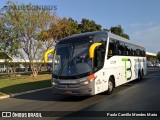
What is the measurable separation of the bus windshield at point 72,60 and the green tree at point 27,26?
21.7m

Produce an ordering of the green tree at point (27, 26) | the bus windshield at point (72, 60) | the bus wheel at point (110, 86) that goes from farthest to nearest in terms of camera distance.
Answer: the green tree at point (27, 26) → the bus wheel at point (110, 86) → the bus windshield at point (72, 60)

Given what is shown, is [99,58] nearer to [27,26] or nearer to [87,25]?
[27,26]

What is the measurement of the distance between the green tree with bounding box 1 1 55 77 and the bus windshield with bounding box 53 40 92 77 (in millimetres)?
21711

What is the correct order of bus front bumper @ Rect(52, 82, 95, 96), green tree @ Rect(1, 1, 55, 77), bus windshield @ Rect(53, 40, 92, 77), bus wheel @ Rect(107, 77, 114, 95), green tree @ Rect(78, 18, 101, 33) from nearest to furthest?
bus front bumper @ Rect(52, 82, 95, 96), bus windshield @ Rect(53, 40, 92, 77), bus wheel @ Rect(107, 77, 114, 95), green tree @ Rect(1, 1, 55, 77), green tree @ Rect(78, 18, 101, 33)

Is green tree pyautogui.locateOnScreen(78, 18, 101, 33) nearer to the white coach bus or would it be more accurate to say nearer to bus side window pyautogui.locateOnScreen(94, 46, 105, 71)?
the white coach bus

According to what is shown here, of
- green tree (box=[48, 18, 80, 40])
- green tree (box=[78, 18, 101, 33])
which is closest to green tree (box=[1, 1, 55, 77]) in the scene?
green tree (box=[48, 18, 80, 40])

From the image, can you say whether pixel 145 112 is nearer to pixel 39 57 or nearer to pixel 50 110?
pixel 50 110

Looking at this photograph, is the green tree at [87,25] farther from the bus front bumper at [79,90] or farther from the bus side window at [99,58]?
the bus front bumper at [79,90]

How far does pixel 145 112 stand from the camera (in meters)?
9.76

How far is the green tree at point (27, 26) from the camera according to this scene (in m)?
35.1

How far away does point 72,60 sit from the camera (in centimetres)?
1345

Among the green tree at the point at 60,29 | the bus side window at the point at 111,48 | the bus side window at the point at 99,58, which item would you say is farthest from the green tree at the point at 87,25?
the bus side window at the point at 99,58

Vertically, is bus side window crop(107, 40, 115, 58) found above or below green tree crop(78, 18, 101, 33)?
below

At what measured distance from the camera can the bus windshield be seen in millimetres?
13133
